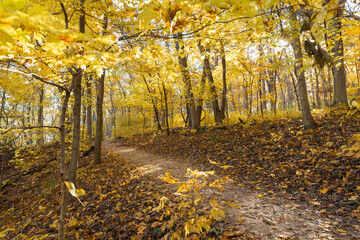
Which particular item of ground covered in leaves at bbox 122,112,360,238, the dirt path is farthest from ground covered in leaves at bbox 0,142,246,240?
ground covered in leaves at bbox 122,112,360,238

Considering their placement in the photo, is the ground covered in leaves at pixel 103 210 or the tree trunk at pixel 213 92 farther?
the tree trunk at pixel 213 92

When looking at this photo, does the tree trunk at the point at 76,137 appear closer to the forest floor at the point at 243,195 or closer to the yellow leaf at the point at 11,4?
the forest floor at the point at 243,195

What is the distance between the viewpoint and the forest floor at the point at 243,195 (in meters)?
2.64

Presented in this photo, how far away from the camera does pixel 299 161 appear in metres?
4.43

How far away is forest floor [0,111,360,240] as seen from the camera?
2.64 m

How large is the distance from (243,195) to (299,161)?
6.22ft

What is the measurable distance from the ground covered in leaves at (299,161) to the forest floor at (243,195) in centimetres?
2

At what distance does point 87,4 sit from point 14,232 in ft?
20.2

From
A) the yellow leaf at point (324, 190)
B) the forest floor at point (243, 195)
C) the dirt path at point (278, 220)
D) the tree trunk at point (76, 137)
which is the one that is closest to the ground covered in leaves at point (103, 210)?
the forest floor at point (243, 195)

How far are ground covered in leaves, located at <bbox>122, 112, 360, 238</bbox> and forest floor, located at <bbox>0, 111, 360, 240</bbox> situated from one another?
0.05 ft

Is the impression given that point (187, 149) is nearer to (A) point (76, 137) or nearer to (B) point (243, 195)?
(B) point (243, 195)

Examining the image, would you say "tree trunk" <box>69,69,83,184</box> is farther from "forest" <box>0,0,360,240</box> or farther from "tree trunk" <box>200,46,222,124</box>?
"tree trunk" <box>200,46,222,124</box>

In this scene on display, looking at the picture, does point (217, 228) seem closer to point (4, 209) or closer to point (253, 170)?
point (253, 170)

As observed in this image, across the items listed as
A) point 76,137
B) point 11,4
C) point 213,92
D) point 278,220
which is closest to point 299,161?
point 278,220
